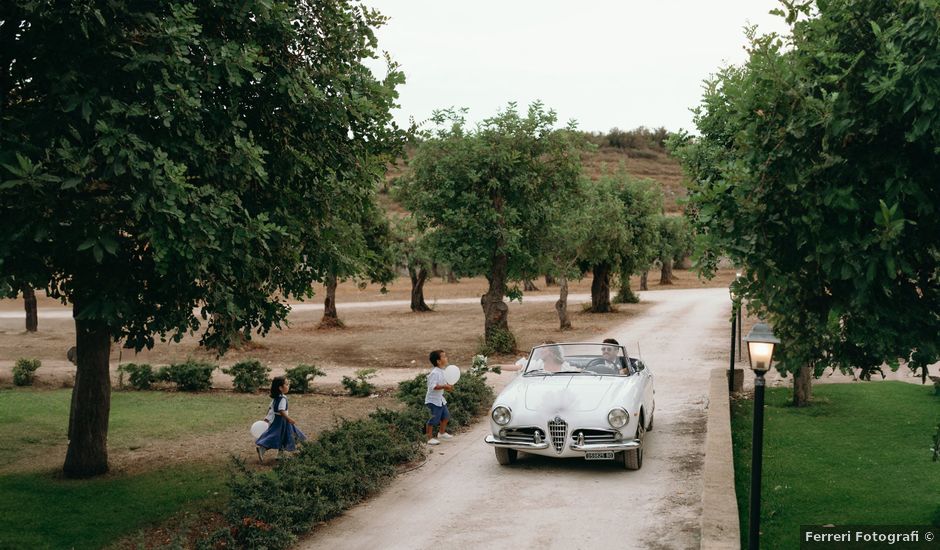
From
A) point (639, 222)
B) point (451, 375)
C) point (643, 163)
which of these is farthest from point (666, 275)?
point (643, 163)

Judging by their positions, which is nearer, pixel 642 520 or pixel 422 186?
pixel 642 520

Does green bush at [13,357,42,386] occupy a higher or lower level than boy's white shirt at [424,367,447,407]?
lower

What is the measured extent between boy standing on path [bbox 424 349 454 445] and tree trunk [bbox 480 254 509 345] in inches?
452

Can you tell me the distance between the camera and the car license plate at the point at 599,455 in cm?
1076

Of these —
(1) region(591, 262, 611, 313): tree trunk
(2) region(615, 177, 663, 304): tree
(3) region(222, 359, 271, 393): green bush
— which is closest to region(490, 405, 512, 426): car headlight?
(3) region(222, 359, 271, 393): green bush

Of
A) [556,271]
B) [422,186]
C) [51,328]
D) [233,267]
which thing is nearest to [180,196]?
[233,267]

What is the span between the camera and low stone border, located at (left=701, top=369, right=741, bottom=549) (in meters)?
7.72

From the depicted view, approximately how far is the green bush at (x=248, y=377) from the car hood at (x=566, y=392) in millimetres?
9739

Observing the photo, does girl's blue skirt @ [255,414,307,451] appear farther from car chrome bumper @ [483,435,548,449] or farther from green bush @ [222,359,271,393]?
green bush @ [222,359,271,393]

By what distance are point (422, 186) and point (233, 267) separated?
16180mm

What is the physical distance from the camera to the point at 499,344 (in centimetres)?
2508

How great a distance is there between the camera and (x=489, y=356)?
979 inches

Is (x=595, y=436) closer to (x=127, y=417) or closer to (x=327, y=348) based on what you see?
(x=127, y=417)

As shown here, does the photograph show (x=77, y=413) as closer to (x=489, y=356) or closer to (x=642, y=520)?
(x=642, y=520)
